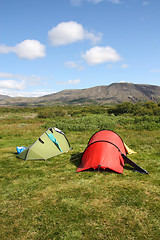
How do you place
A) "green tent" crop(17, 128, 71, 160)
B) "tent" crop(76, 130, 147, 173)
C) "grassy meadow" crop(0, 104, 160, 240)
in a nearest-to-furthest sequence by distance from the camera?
"grassy meadow" crop(0, 104, 160, 240)
"tent" crop(76, 130, 147, 173)
"green tent" crop(17, 128, 71, 160)

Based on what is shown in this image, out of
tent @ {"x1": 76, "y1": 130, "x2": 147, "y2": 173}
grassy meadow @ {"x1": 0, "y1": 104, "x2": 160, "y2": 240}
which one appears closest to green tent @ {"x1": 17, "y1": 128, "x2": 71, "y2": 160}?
grassy meadow @ {"x1": 0, "y1": 104, "x2": 160, "y2": 240}

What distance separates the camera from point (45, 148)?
11625 millimetres

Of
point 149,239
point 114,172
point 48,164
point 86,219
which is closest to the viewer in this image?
point 149,239

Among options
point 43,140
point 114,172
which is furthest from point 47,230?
point 43,140

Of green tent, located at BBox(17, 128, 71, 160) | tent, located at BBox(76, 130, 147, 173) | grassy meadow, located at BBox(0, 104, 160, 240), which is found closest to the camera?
grassy meadow, located at BBox(0, 104, 160, 240)

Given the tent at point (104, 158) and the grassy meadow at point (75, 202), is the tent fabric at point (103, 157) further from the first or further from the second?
the grassy meadow at point (75, 202)

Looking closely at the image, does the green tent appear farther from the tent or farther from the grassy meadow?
the tent

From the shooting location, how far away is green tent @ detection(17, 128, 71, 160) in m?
11.2

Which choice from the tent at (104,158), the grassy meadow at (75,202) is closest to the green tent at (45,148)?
the grassy meadow at (75,202)

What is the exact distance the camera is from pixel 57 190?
7168mm

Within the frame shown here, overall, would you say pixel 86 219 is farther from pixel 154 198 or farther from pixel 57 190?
pixel 154 198

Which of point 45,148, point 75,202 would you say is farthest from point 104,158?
point 45,148

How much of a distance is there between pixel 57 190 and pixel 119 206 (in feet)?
8.51

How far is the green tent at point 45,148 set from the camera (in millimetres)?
11188
